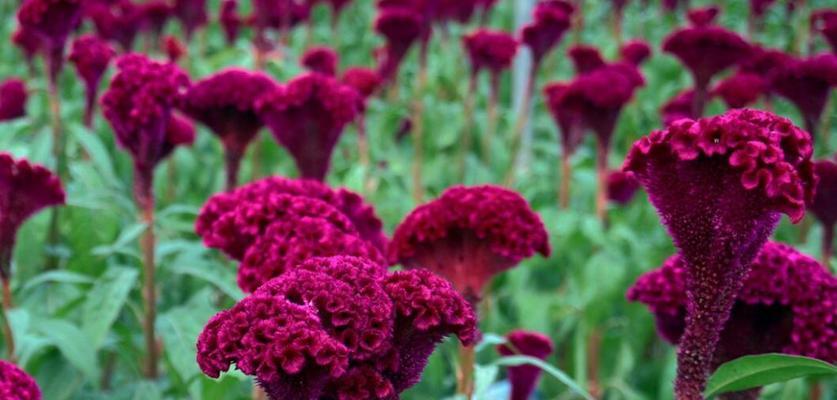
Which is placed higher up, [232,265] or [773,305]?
[773,305]

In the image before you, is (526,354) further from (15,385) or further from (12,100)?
(12,100)

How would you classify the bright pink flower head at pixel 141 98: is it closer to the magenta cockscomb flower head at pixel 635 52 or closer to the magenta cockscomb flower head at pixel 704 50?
the magenta cockscomb flower head at pixel 704 50

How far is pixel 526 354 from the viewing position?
221cm

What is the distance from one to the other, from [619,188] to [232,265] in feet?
5.24

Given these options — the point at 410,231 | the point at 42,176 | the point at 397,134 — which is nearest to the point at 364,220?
the point at 410,231

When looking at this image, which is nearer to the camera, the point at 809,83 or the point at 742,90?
the point at 809,83

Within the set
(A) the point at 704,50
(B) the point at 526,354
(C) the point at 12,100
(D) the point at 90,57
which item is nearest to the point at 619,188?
(A) the point at 704,50

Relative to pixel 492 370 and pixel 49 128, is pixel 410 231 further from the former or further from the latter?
pixel 49 128

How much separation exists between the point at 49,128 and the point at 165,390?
2.99 ft

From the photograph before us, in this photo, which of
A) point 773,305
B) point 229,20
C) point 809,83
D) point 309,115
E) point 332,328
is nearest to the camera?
point 332,328

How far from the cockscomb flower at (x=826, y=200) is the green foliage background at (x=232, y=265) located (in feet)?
1.12

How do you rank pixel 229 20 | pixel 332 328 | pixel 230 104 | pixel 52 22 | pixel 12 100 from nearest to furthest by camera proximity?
1. pixel 332 328
2. pixel 230 104
3. pixel 52 22
4. pixel 12 100
5. pixel 229 20

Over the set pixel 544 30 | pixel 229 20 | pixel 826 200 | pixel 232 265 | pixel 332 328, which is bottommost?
pixel 232 265

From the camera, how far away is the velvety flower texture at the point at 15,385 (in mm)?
1339
